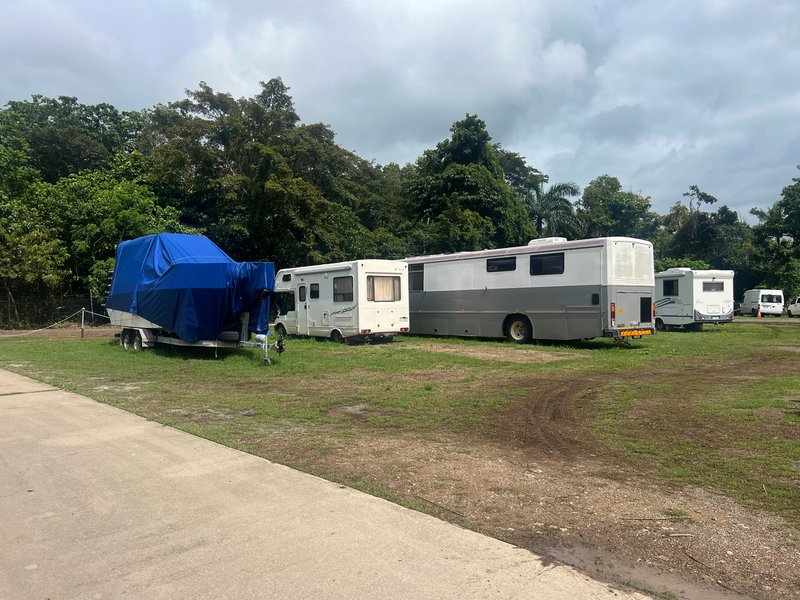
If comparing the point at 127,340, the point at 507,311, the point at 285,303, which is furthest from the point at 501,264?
the point at 127,340

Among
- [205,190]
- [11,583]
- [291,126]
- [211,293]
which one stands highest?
[291,126]

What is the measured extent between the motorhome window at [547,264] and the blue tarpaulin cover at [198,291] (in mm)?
8396

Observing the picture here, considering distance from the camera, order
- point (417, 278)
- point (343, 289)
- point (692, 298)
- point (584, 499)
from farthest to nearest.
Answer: point (692, 298) → point (417, 278) → point (343, 289) → point (584, 499)

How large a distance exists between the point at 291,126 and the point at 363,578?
3251 centimetres

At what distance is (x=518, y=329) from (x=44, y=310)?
2337 centimetres

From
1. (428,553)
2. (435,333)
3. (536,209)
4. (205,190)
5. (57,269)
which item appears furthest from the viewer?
(536,209)

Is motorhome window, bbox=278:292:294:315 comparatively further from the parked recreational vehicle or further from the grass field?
the parked recreational vehicle

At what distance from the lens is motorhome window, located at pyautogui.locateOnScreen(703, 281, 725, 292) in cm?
2536

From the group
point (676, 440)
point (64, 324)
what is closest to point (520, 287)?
point (676, 440)

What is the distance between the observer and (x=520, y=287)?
18656 mm

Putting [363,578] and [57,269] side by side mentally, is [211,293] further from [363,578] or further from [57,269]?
[57,269]

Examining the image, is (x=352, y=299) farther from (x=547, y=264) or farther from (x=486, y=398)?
(x=486, y=398)

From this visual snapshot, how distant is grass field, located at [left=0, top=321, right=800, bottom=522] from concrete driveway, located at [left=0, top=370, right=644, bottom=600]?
25.9 inches

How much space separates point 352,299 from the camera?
18.0m
